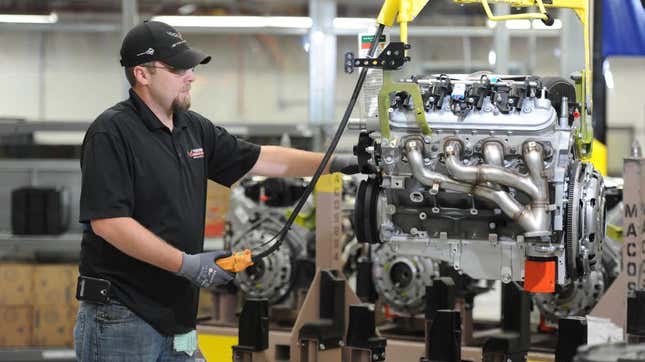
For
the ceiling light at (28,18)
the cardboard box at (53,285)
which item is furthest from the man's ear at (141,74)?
the ceiling light at (28,18)

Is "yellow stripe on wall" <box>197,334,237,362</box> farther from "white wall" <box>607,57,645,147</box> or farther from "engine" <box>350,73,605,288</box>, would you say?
"white wall" <box>607,57,645,147</box>

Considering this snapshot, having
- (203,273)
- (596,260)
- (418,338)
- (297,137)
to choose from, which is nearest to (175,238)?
(203,273)

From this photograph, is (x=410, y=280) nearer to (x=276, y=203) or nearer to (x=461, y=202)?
(x=276, y=203)

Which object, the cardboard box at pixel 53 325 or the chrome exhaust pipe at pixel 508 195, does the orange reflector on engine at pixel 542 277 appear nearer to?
the chrome exhaust pipe at pixel 508 195

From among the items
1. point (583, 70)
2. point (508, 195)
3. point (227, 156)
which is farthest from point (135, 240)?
point (583, 70)

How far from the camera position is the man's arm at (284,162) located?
4734mm

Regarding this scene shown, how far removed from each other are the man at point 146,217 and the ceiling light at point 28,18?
660 cm

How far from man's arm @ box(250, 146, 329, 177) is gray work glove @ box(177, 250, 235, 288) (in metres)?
0.69

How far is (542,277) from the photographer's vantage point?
15.1 feet

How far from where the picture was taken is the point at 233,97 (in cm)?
1086

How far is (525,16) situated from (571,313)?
7.21 feet

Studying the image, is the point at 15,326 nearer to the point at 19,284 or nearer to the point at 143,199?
the point at 19,284

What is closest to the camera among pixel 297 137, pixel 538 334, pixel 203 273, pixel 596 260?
pixel 203 273

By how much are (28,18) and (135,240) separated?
7102mm
